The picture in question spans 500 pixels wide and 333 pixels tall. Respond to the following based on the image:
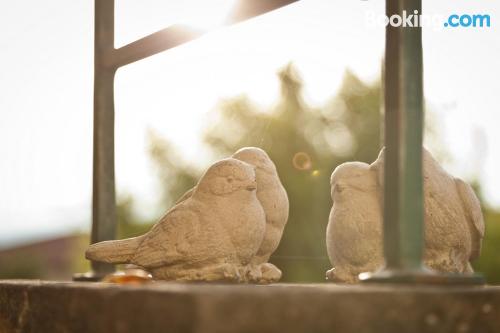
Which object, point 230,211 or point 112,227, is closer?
point 230,211

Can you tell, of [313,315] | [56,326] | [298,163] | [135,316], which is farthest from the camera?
[298,163]

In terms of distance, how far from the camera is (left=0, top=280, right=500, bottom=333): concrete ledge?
2.05 meters

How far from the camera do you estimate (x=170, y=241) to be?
330 centimetres

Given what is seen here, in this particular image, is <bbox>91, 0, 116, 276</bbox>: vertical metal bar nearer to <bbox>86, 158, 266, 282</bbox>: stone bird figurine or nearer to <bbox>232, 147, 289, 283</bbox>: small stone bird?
<bbox>86, 158, 266, 282</bbox>: stone bird figurine

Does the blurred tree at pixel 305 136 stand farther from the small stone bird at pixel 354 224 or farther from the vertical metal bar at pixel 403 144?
the vertical metal bar at pixel 403 144

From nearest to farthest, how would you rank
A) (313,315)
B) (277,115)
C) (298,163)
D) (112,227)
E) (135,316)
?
(313,315)
(135,316)
(112,227)
(298,163)
(277,115)

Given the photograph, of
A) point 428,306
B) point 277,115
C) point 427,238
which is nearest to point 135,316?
point 428,306

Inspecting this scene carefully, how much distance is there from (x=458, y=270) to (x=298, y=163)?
954cm

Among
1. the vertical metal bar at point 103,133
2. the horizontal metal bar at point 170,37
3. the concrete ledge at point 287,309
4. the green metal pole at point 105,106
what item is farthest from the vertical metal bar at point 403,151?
the vertical metal bar at point 103,133

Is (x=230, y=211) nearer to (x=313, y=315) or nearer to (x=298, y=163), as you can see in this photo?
(x=313, y=315)

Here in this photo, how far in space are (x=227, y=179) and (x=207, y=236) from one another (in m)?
0.30

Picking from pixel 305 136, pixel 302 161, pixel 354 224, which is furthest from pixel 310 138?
pixel 354 224

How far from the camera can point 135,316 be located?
2311 mm

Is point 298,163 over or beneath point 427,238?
over
